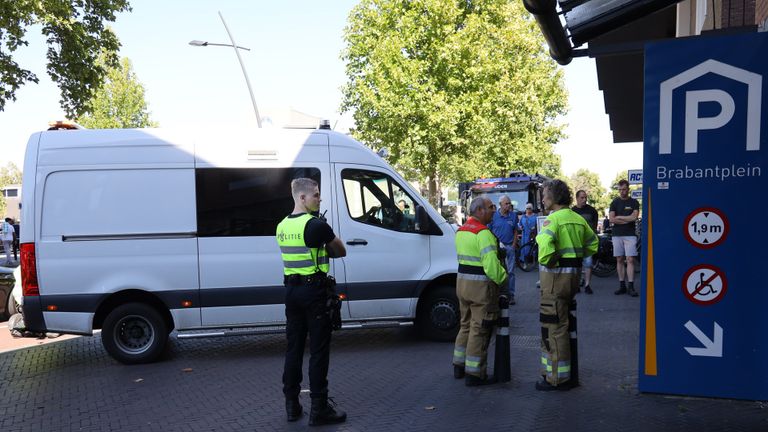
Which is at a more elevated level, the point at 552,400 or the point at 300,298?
the point at 300,298

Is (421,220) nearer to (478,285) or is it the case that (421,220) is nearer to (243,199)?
(478,285)

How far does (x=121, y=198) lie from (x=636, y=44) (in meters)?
5.56

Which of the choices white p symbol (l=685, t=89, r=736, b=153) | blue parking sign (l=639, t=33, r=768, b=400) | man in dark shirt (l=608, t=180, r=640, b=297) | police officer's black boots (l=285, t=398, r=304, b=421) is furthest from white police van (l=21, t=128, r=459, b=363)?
man in dark shirt (l=608, t=180, r=640, b=297)

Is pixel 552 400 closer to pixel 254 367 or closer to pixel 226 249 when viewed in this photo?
pixel 254 367

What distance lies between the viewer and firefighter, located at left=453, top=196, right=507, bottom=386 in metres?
6.07

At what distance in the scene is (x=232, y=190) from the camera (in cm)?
763

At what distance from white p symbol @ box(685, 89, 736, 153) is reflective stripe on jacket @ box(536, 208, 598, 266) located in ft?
3.87

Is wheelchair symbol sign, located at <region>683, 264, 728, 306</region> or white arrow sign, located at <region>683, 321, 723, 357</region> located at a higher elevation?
wheelchair symbol sign, located at <region>683, 264, 728, 306</region>

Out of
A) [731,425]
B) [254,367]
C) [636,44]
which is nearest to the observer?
[731,425]

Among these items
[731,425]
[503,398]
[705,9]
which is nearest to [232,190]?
[503,398]

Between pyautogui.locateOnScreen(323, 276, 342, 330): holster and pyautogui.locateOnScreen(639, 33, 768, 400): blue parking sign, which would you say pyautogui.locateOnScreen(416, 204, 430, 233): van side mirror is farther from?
pyautogui.locateOnScreen(639, 33, 768, 400): blue parking sign

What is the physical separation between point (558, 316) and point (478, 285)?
747 mm

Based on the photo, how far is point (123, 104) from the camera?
132 ft

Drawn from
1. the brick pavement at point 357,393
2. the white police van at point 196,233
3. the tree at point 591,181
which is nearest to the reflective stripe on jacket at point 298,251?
the brick pavement at point 357,393
